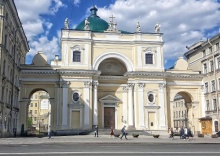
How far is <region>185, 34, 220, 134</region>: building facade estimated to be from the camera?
46844 millimetres

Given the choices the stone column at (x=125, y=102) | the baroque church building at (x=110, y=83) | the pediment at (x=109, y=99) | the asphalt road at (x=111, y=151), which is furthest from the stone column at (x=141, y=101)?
the asphalt road at (x=111, y=151)

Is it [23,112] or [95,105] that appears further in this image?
[95,105]

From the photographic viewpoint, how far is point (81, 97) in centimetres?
4538

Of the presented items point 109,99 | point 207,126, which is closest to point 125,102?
point 109,99

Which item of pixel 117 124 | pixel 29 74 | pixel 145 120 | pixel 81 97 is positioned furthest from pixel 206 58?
pixel 29 74

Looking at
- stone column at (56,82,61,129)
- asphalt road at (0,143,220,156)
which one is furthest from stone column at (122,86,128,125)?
asphalt road at (0,143,220,156)

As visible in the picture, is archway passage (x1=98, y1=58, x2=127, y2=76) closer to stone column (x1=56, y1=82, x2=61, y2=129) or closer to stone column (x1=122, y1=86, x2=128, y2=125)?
stone column (x1=122, y1=86, x2=128, y2=125)

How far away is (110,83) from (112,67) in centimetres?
296

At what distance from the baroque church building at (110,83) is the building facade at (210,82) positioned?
1.14 m

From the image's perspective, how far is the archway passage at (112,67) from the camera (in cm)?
4941

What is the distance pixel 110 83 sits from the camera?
48.6 meters

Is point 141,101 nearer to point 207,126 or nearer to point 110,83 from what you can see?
point 110,83

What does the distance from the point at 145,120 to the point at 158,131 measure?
2455 millimetres

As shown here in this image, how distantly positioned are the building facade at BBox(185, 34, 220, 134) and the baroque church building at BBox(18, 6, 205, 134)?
3.75ft
